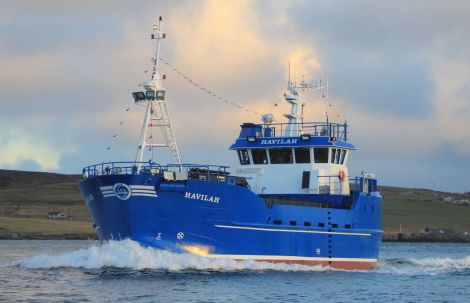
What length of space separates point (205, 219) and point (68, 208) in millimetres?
97373

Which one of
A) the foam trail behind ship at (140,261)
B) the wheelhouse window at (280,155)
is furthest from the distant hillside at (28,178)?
the foam trail behind ship at (140,261)

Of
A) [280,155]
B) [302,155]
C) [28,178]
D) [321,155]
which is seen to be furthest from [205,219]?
[28,178]

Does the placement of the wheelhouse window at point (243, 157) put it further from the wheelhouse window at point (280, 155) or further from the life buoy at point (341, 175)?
the life buoy at point (341, 175)

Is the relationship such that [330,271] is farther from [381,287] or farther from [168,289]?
[168,289]

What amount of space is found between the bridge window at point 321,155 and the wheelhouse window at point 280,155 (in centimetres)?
136

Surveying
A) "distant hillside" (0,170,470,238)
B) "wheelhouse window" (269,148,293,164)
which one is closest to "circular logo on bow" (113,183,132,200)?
"wheelhouse window" (269,148,293,164)

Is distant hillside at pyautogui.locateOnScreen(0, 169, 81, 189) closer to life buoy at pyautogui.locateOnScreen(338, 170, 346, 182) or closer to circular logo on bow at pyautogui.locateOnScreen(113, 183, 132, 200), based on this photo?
life buoy at pyautogui.locateOnScreen(338, 170, 346, 182)

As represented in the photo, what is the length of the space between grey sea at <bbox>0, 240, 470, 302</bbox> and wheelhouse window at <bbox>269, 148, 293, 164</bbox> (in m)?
6.32

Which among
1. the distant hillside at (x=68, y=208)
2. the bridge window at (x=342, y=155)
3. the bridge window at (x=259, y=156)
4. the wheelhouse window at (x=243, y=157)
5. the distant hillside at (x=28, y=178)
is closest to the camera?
the bridge window at (x=259, y=156)

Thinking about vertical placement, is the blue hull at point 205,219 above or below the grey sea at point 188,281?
above

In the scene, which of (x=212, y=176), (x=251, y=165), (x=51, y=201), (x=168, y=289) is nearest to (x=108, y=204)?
(x=212, y=176)

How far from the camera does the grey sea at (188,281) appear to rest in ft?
108

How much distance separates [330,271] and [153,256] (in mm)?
10275

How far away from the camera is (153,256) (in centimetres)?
3866
